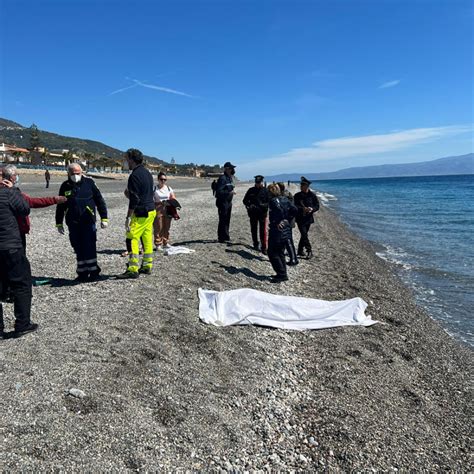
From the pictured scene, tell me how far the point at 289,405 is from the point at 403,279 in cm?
815

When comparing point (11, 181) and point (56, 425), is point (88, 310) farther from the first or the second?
point (56, 425)

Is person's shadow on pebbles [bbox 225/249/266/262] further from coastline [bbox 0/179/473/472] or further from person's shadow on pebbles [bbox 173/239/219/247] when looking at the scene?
coastline [bbox 0/179/473/472]

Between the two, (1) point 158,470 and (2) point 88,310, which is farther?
(2) point 88,310

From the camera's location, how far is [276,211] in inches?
321

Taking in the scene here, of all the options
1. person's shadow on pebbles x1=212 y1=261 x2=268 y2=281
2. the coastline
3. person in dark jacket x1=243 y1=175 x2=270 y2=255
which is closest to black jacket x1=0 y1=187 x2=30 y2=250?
the coastline

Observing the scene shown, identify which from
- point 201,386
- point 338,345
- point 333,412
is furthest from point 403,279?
point 201,386

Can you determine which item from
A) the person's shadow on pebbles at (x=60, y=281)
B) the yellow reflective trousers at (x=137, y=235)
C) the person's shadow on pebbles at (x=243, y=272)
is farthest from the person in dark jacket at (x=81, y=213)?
the person's shadow on pebbles at (x=243, y=272)

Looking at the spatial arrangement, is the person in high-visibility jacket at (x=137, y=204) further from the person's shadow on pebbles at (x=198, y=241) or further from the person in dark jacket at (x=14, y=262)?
the person's shadow on pebbles at (x=198, y=241)

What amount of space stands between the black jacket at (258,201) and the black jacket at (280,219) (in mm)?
1916

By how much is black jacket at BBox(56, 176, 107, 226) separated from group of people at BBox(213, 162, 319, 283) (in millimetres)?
3566

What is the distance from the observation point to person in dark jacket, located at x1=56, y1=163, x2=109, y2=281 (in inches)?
255

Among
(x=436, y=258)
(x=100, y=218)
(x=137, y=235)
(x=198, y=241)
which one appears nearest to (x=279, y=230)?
(x=137, y=235)

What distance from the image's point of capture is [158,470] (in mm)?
2885

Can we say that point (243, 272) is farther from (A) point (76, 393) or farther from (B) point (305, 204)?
(A) point (76, 393)
